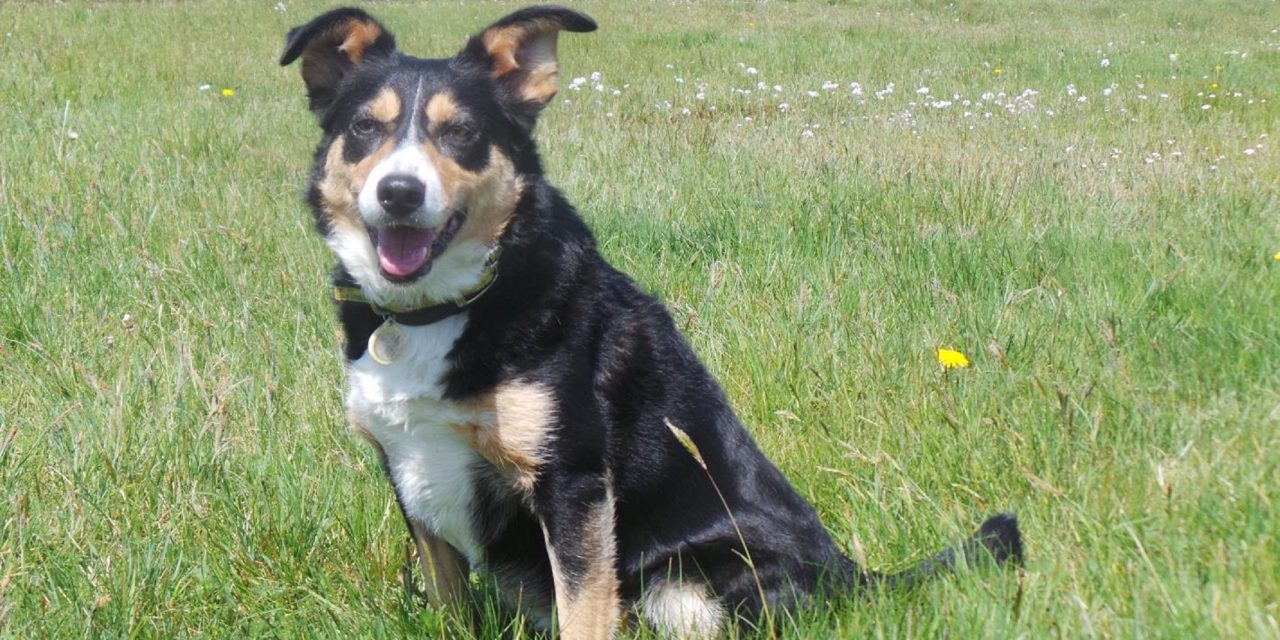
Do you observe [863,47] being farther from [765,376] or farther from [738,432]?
[738,432]

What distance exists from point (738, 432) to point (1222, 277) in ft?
7.57

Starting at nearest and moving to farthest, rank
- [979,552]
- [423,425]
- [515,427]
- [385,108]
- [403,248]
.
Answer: [979,552]
[515,427]
[423,425]
[403,248]
[385,108]

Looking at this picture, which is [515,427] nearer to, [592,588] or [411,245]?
[592,588]

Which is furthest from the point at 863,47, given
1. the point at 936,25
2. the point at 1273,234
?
the point at 1273,234

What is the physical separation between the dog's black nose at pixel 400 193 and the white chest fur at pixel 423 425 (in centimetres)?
29

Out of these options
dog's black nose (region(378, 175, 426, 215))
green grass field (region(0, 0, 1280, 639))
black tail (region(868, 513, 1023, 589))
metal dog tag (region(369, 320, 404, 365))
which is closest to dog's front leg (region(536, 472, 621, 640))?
green grass field (region(0, 0, 1280, 639))

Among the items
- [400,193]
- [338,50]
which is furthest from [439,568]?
[338,50]

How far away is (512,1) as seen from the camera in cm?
2011

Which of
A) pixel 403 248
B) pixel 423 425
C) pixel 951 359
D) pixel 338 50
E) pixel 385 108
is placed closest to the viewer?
pixel 423 425

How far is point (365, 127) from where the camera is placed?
274cm

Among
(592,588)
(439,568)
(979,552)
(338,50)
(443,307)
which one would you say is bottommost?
(439,568)

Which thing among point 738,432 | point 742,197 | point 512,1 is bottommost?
point 512,1

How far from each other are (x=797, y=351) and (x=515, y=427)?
1.32m

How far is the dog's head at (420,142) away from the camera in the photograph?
2551mm
